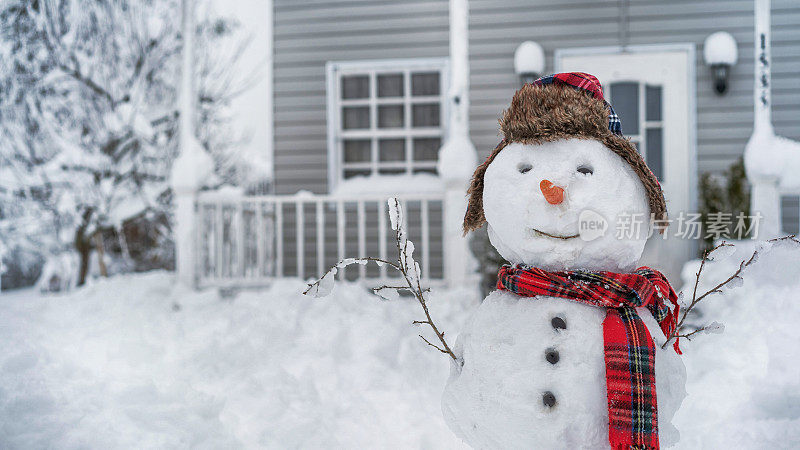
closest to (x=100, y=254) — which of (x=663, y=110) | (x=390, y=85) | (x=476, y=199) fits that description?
(x=390, y=85)

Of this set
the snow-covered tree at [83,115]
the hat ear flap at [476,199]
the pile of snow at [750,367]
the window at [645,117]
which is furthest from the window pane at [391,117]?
the hat ear flap at [476,199]

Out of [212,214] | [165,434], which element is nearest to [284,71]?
[212,214]

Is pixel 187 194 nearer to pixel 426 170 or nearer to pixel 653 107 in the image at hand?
pixel 426 170

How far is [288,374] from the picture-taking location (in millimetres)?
2473

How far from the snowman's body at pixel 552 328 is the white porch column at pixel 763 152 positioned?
10.6ft

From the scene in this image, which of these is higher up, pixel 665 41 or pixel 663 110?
pixel 665 41

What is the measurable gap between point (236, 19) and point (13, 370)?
837 cm

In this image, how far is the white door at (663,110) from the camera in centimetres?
504

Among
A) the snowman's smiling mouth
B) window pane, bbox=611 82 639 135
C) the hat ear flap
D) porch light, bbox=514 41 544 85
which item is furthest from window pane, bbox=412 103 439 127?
the snowman's smiling mouth

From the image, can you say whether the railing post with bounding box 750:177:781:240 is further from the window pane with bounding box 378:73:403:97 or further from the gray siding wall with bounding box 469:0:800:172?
the window pane with bounding box 378:73:403:97

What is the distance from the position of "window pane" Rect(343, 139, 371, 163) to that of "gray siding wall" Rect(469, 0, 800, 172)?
1.14 meters

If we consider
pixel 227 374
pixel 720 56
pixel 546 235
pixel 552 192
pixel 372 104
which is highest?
pixel 720 56

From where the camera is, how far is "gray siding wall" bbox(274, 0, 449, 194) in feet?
18.1

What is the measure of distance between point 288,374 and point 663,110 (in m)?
4.39
